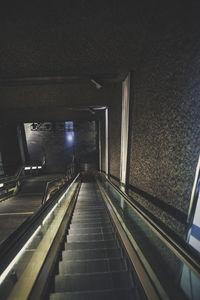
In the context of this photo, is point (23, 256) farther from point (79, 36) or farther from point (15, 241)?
point (79, 36)

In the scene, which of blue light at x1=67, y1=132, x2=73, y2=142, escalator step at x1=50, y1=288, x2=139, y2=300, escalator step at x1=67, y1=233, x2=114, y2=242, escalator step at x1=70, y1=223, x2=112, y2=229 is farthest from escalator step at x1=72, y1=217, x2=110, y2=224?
blue light at x1=67, y1=132, x2=73, y2=142

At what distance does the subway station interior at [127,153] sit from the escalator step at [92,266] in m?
0.01

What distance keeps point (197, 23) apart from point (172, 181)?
1728mm

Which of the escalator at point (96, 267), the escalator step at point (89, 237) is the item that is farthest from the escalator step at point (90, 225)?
the escalator at point (96, 267)

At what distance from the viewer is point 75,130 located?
13.1m

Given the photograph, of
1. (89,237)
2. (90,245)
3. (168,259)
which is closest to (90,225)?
(89,237)

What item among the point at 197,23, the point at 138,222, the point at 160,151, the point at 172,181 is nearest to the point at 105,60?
the point at 197,23

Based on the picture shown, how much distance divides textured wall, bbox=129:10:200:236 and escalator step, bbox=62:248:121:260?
2.76 ft

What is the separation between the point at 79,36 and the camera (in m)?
1.97

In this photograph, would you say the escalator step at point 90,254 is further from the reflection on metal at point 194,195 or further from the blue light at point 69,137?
the blue light at point 69,137

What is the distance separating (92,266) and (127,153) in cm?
225

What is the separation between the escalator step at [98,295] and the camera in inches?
42.7

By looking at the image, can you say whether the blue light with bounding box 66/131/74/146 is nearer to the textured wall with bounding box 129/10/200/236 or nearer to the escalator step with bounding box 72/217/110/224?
the escalator step with bounding box 72/217/110/224

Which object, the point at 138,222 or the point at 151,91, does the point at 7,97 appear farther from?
the point at 138,222
